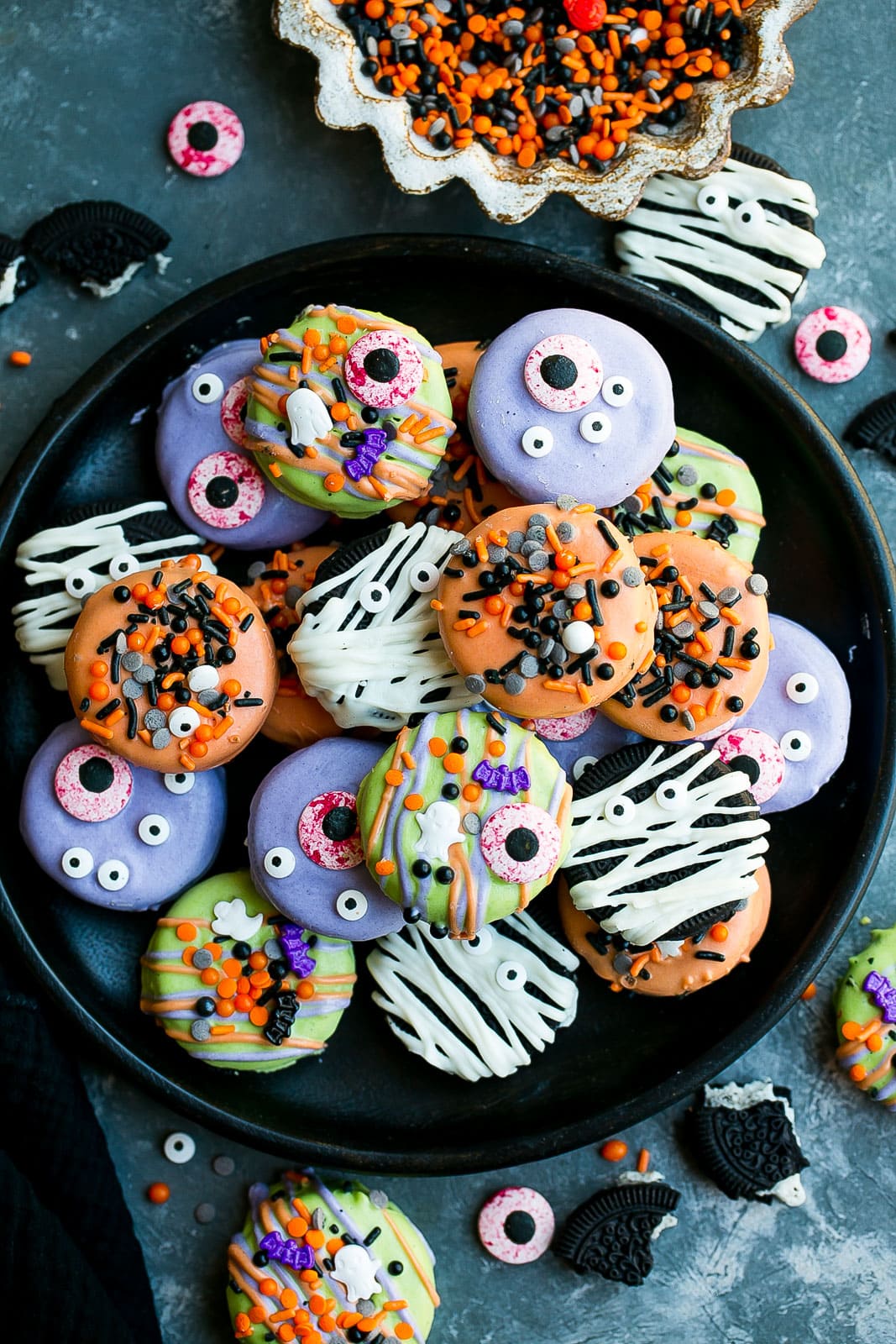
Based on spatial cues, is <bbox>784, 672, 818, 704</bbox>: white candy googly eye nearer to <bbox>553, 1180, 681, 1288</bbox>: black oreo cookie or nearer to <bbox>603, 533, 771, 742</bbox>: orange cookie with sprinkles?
<bbox>603, 533, 771, 742</bbox>: orange cookie with sprinkles

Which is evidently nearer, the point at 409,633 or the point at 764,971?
the point at 409,633

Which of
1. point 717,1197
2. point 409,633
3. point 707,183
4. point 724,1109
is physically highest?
point 707,183

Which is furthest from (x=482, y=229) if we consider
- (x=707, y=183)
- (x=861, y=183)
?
(x=861, y=183)

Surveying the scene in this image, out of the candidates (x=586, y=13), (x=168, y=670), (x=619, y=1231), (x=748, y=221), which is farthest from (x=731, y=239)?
(x=619, y=1231)

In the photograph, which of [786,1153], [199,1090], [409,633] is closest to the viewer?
[409,633]

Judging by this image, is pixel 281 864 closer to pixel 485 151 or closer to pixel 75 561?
pixel 75 561

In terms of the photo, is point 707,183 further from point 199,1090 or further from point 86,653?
point 199,1090

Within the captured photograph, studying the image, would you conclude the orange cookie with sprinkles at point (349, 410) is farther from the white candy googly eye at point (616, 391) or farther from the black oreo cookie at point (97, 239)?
the black oreo cookie at point (97, 239)
